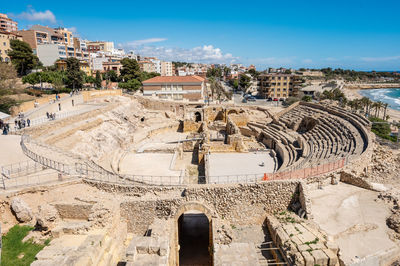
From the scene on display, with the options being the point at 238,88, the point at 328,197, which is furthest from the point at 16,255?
the point at 238,88

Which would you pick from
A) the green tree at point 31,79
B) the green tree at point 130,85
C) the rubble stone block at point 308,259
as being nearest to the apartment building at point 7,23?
the green tree at point 130,85

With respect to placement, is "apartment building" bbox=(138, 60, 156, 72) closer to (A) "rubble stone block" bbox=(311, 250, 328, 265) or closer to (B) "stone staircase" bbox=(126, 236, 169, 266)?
(B) "stone staircase" bbox=(126, 236, 169, 266)

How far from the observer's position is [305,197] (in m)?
12.3

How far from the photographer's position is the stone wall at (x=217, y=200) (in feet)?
41.6

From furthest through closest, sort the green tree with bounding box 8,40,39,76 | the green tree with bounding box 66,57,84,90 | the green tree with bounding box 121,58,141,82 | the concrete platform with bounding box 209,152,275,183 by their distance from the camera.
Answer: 1. the green tree with bounding box 121,58,141,82
2. the green tree with bounding box 8,40,39,76
3. the green tree with bounding box 66,57,84,90
4. the concrete platform with bounding box 209,152,275,183

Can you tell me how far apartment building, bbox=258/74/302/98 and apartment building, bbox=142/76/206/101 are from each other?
20.8 m

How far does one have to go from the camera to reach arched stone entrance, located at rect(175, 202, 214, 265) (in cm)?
1266

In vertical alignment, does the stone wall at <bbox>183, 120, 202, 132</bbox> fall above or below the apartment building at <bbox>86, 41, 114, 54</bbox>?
below

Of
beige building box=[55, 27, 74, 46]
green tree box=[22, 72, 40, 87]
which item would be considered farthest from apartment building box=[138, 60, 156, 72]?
green tree box=[22, 72, 40, 87]

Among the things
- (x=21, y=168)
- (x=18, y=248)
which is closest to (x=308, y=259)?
(x=18, y=248)

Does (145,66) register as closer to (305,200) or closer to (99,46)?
(99,46)

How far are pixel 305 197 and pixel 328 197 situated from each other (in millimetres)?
1910

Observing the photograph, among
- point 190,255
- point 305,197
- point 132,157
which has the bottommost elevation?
point 190,255

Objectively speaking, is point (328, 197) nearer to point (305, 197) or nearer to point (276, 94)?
point (305, 197)
